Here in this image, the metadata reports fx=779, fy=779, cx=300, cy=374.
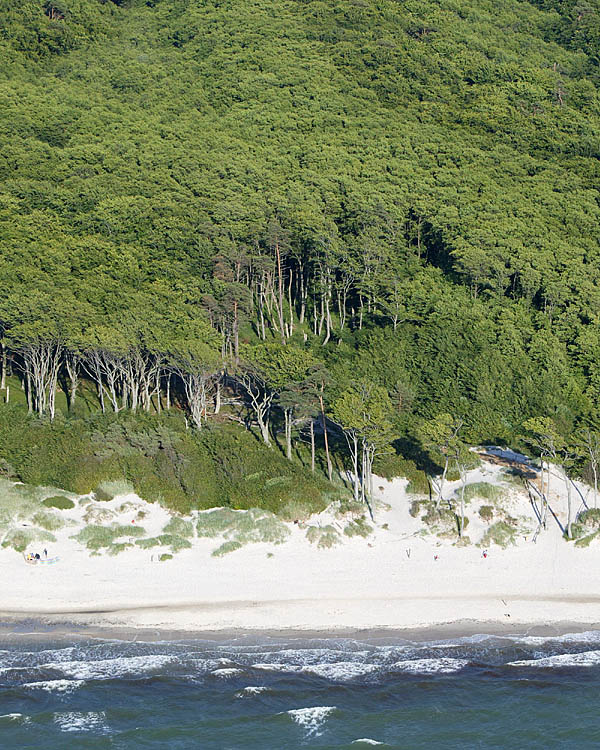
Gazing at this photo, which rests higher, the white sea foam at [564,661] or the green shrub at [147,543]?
the green shrub at [147,543]

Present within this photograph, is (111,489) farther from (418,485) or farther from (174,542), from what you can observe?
(418,485)

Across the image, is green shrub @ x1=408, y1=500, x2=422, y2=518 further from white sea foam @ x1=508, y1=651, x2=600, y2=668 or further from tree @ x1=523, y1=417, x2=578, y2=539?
white sea foam @ x1=508, y1=651, x2=600, y2=668

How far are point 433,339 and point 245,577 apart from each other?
103 feet

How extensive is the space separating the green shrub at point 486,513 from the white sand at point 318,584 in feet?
1.31

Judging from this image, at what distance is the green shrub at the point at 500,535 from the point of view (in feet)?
152

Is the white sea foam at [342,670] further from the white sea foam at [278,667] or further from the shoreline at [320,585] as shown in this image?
the shoreline at [320,585]

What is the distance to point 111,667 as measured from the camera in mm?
34062

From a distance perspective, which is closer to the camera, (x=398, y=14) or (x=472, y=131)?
(x=472, y=131)

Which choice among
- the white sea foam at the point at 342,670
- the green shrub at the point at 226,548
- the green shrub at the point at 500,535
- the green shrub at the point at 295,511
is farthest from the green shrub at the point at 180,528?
Answer: the green shrub at the point at 500,535

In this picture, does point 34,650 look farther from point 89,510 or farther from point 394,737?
point 394,737

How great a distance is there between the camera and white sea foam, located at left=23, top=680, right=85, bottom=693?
32.6m

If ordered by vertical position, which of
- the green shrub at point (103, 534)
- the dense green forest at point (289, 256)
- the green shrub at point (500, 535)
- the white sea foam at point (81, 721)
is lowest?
the white sea foam at point (81, 721)

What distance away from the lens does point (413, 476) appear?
53.8m

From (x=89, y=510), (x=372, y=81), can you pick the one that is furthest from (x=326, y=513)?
(x=372, y=81)
